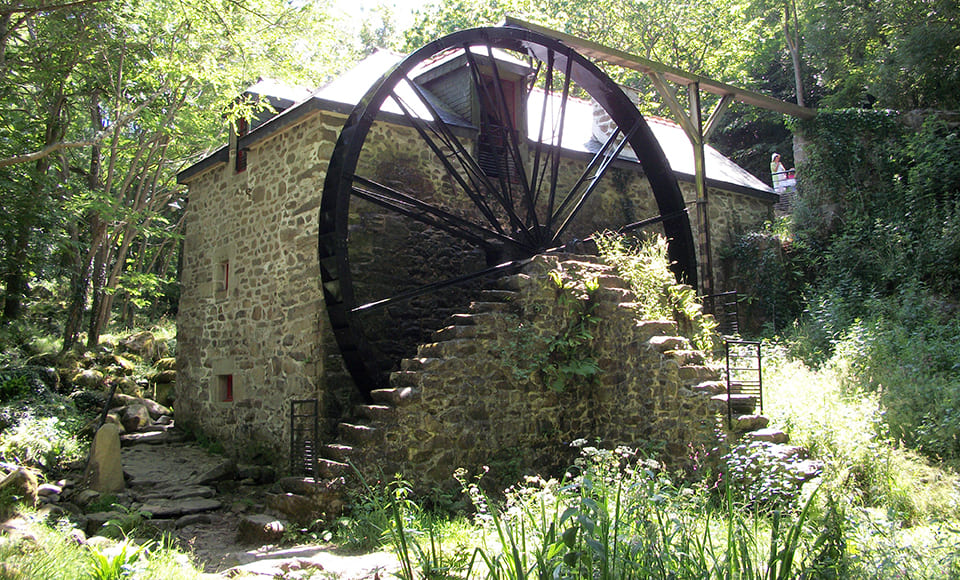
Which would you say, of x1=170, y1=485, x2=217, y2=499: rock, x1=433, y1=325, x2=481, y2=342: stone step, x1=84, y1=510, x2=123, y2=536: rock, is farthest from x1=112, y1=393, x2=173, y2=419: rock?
x1=433, y1=325, x2=481, y2=342: stone step

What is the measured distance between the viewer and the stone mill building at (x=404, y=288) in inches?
264

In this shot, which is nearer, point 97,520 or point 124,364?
point 97,520

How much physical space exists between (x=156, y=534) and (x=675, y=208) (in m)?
7.88

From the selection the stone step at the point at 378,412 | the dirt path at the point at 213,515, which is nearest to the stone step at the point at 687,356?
the stone step at the point at 378,412

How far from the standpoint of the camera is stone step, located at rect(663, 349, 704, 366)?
22.1 feet

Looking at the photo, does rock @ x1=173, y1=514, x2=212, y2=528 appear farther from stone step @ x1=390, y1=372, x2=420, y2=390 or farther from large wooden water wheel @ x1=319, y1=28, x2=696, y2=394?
stone step @ x1=390, y1=372, x2=420, y2=390

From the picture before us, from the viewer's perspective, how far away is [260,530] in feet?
19.4

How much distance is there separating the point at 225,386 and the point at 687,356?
638cm

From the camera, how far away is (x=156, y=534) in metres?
6.13

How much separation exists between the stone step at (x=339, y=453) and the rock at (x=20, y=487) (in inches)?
101

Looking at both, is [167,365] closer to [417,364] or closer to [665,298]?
[417,364]

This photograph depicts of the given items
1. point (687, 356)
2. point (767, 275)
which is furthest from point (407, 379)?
point (767, 275)

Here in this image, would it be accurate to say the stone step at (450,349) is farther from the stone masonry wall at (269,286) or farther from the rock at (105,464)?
the rock at (105,464)

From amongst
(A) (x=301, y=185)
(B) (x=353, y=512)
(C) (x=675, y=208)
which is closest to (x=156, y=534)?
(B) (x=353, y=512)
